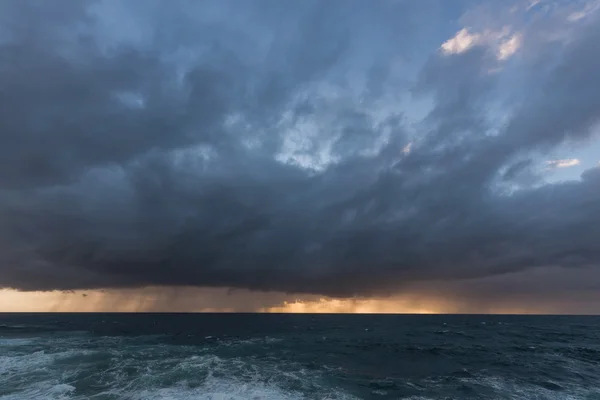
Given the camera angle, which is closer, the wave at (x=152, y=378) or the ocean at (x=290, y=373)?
the wave at (x=152, y=378)

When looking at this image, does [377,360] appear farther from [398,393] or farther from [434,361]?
[398,393]

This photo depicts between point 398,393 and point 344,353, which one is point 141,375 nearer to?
point 398,393

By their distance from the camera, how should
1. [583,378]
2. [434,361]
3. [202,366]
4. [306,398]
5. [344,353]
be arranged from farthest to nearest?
[344,353] < [434,361] < [202,366] < [583,378] < [306,398]

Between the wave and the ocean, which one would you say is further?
the ocean

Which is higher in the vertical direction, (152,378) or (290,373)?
(152,378)

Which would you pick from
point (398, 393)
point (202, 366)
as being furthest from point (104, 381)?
point (398, 393)

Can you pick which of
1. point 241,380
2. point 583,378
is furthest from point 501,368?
point 241,380

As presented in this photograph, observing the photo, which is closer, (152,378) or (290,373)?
(152,378)

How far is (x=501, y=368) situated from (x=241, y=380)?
2909 centimetres

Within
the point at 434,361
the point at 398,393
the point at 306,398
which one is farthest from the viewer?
the point at 434,361

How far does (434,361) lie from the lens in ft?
148

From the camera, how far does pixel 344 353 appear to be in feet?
169

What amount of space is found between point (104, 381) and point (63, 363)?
37.6 ft

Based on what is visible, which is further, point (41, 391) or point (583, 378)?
point (583, 378)
